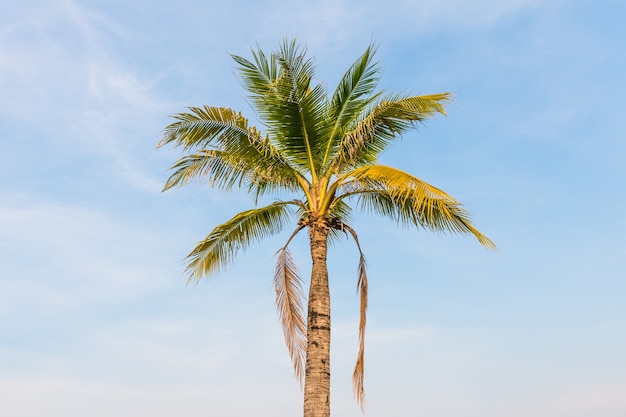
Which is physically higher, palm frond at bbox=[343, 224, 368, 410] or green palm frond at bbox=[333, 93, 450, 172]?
green palm frond at bbox=[333, 93, 450, 172]

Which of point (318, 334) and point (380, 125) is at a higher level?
point (380, 125)

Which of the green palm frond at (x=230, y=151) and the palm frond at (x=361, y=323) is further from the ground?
the green palm frond at (x=230, y=151)

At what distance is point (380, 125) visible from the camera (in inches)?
610

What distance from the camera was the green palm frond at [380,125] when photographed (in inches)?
591

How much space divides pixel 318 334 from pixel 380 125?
492 cm

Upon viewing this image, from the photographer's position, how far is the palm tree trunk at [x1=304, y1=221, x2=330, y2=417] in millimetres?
13805

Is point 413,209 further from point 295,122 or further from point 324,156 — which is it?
point 295,122

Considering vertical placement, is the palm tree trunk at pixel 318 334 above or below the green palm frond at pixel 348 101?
below

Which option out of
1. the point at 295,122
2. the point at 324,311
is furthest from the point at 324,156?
the point at 324,311

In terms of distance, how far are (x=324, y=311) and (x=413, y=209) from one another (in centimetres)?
334

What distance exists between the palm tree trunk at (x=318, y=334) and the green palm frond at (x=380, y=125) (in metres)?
1.77

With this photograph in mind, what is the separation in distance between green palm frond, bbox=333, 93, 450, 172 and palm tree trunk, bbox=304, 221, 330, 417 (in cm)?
177

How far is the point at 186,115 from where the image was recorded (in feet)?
50.9

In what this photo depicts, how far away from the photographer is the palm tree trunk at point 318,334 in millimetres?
13805
